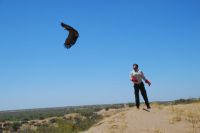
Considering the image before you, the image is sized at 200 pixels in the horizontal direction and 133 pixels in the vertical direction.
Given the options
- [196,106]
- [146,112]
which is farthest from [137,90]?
[196,106]

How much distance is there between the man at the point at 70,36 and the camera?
9781mm

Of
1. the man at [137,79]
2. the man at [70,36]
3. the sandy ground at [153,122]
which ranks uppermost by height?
the man at [70,36]

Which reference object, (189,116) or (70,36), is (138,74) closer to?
(189,116)

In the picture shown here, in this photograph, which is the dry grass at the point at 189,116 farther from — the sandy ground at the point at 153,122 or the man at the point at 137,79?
the man at the point at 137,79

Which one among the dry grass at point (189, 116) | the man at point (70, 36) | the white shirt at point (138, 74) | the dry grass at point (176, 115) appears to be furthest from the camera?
the white shirt at point (138, 74)

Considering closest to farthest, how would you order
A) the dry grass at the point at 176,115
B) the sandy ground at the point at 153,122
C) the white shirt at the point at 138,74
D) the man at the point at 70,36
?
the man at the point at 70,36
the sandy ground at the point at 153,122
the dry grass at the point at 176,115
the white shirt at the point at 138,74

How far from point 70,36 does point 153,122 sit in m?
5.87

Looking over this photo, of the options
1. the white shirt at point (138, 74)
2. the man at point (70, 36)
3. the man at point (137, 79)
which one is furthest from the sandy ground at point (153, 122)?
the man at point (70, 36)

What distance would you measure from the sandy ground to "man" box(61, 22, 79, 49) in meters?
4.69

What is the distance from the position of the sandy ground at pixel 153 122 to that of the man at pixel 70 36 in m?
4.69

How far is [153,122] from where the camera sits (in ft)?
47.8

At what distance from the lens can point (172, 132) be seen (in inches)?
527

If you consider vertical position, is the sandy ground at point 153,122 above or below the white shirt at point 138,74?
below

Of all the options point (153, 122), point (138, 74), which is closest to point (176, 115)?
point (153, 122)
